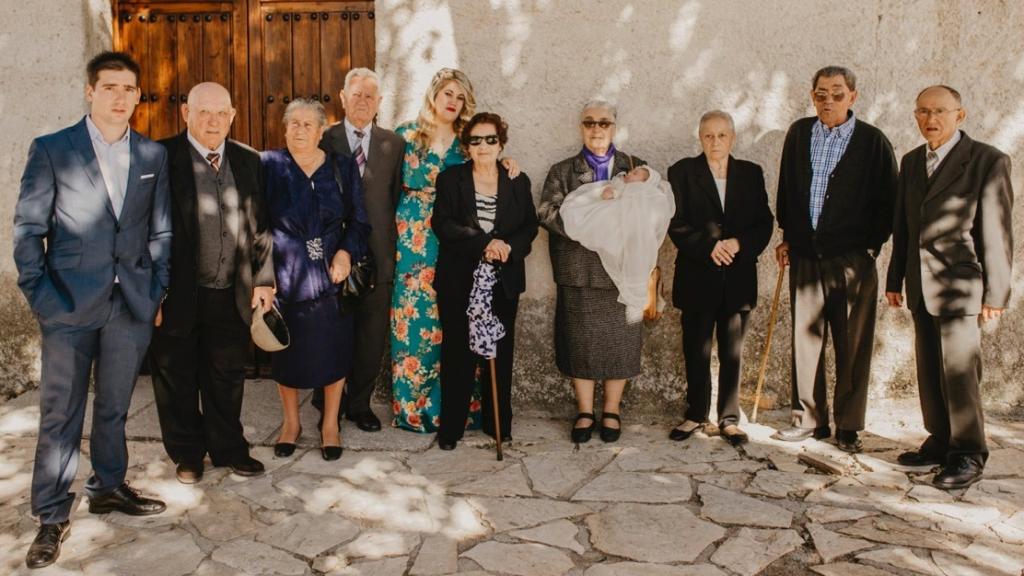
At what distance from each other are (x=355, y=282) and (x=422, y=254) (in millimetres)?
471

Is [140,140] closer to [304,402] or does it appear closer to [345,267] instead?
[345,267]

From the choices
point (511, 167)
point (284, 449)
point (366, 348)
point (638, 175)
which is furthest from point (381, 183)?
point (284, 449)

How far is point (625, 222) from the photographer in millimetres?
4621

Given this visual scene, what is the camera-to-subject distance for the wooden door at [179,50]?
561 centimetres

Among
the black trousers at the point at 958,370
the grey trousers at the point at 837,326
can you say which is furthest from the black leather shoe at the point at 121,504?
the black trousers at the point at 958,370

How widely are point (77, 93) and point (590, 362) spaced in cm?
350

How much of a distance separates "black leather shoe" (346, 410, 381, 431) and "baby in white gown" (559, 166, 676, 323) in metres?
1.52

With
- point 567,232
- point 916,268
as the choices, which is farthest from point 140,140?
point 916,268

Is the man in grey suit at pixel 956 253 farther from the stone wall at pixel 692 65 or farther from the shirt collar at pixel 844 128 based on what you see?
the stone wall at pixel 692 65

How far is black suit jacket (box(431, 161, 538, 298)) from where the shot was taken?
459 cm

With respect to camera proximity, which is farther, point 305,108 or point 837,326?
point 837,326

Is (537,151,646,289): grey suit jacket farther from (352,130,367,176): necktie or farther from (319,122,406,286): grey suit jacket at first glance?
(352,130,367,176): necktie

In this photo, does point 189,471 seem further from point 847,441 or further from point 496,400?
point 847,441

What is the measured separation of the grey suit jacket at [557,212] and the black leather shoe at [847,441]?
1.44 meters
